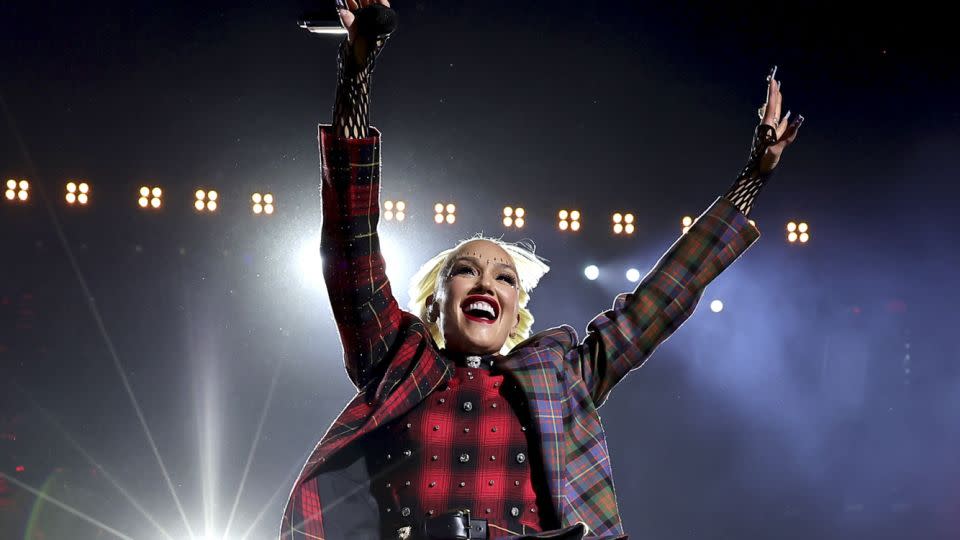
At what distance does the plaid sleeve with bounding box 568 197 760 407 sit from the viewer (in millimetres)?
2301

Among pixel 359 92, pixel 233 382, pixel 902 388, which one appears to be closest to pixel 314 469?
pixel 359 92

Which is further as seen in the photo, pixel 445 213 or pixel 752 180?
pixel 445 213

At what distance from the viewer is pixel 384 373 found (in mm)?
2094

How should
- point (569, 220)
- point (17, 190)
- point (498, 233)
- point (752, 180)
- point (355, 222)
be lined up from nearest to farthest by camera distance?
point (355, 222)
point (752, 180)
point (17, 190)
point (498, 233)
point (569, 220)

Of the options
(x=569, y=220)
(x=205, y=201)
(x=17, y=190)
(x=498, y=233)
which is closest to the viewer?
(x=17, y=190)

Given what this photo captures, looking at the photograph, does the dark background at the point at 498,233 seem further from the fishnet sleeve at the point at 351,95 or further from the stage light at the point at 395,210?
the fishnet sleeve at the point at 351,95

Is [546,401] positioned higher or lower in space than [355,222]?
lower

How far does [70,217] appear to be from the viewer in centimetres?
486

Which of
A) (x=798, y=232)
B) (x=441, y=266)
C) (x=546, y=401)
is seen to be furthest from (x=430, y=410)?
(x=798, y=232)

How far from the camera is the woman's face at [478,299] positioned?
226cm

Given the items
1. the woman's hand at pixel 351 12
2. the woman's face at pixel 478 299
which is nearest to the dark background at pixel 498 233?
the woman's face at pixel 478 299

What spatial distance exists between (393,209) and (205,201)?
91 centimetres

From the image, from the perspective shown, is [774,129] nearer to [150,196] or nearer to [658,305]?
[658,305]

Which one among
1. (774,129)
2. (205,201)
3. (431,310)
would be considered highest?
(205,201)
